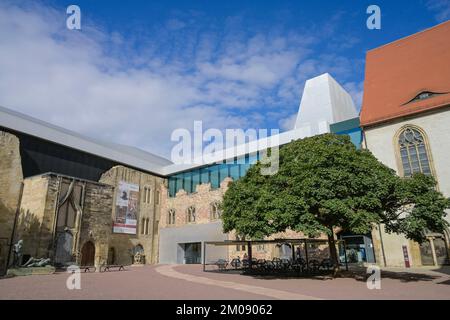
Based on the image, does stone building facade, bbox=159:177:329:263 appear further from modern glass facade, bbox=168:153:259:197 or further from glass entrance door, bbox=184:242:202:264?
modern glass facade, bbox=168:153:259:197

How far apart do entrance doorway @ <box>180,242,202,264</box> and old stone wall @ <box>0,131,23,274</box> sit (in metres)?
18.1

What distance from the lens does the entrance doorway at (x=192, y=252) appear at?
121ft

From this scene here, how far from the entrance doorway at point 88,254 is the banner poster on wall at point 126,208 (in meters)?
5.03

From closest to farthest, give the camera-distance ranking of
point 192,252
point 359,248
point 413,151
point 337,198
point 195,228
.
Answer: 1. point 337,198
2. point 413,151
3. point 359,248
4. point 195,228
5. point 192,252

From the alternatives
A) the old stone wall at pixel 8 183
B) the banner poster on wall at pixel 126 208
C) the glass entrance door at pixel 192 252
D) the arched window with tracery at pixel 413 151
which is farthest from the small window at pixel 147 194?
the arched window with tracery at pixel 413 151

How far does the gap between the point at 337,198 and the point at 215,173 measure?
24.3 meters

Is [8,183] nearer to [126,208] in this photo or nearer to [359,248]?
[126,208]

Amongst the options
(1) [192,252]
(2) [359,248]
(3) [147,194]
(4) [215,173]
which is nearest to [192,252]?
(1) [192,252]

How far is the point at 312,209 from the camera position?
15.2 metres

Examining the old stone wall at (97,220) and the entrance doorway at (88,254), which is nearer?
the entrance doorway at (88,254)

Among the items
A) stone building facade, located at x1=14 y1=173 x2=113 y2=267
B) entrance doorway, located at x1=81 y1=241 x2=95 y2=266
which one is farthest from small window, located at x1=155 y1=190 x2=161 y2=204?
entrance doorway, located at x1=81 y1=241 x2=95 y2=266

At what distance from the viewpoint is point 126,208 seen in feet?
121

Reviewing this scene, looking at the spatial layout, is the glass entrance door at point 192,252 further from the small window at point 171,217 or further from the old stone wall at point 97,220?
the old stone wall at point 97,220
